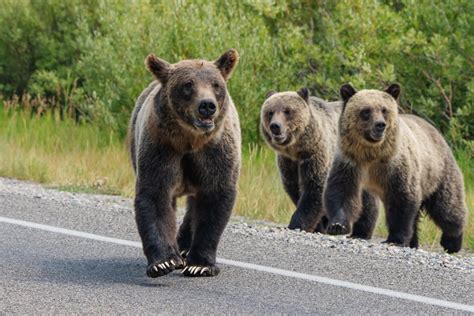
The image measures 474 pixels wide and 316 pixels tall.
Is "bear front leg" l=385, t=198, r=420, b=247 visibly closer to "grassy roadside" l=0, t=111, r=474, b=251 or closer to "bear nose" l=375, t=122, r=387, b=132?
"bear nose" l=375, t=122, r=387, b=132

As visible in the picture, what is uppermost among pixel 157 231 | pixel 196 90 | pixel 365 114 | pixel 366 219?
pixel 196 90

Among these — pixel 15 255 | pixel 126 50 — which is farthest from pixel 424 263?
pixel 126 50

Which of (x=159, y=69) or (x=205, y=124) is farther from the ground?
(x=159, y=69)

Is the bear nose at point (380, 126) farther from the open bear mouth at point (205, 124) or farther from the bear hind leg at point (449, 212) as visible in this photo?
the open bear mouth at point (205, 124)

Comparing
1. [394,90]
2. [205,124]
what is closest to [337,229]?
[394,90]

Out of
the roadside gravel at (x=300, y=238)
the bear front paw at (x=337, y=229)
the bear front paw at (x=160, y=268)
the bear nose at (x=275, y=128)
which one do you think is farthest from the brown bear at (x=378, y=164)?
the bear front paw at (x=160, y=268)

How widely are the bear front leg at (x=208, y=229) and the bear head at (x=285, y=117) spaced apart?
3.41 meters

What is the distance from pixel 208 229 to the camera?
7113mm

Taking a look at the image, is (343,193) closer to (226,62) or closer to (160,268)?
(226,62)

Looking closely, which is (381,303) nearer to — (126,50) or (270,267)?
(270,267)

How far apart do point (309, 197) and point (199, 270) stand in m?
3.44

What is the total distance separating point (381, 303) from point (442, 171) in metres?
4.00

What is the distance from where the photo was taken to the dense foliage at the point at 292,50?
13086mm

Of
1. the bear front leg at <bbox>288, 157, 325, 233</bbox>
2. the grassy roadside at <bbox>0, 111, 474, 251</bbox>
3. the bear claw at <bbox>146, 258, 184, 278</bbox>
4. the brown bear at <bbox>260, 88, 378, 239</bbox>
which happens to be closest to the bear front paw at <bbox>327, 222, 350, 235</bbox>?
the bear front leg at <bbox>288, 157, 325, 233</bbox>
